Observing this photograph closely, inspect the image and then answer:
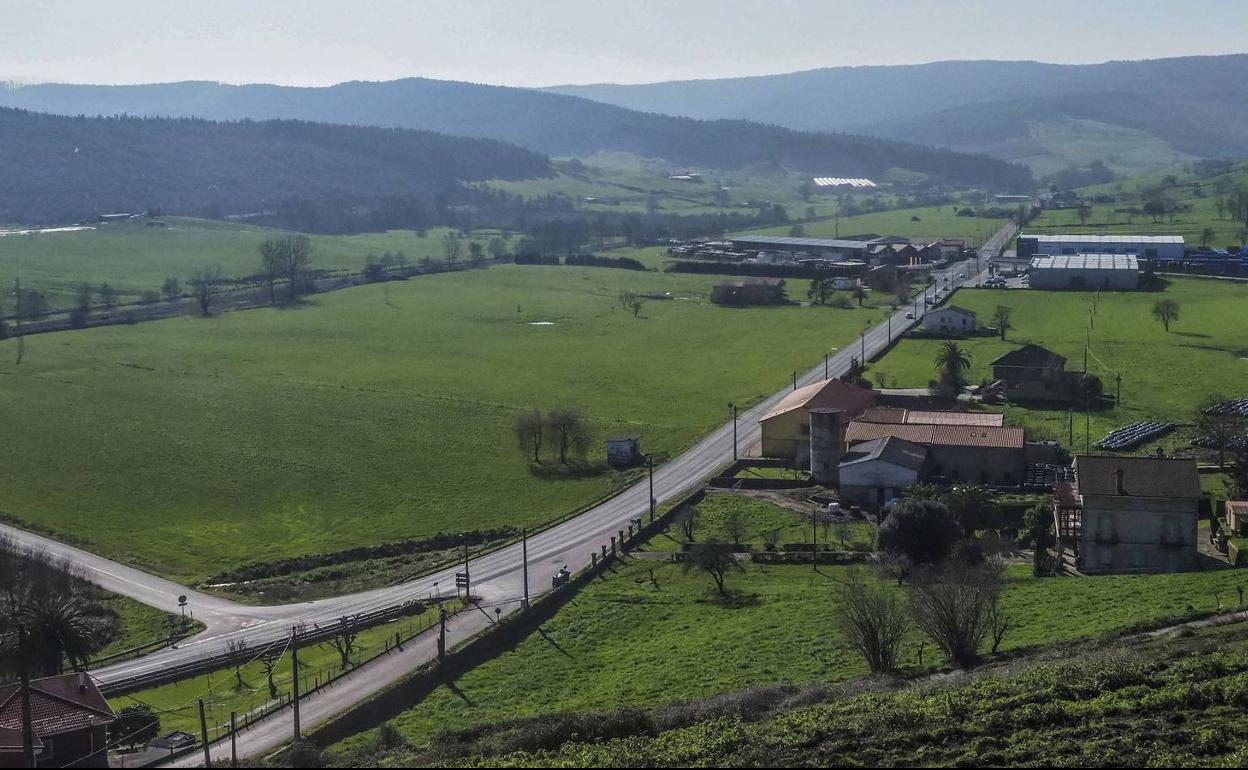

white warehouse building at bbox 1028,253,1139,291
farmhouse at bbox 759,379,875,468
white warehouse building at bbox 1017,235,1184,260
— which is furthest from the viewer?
white warehouse building at bbox 1017,235,1184,260

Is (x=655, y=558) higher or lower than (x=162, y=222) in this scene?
lower

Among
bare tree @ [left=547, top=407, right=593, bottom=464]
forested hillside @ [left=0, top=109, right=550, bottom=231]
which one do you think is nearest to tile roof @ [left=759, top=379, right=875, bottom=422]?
bare tree @ [left=547, top=407, right=593, bottom=464]

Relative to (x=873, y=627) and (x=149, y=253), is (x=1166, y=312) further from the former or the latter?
(x=149, y=253)

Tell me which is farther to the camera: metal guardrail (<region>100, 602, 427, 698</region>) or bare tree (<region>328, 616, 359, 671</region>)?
bare tree (<region>328, 616, 359, 671</region>)

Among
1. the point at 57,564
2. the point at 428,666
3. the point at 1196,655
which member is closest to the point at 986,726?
the point at 1196,655

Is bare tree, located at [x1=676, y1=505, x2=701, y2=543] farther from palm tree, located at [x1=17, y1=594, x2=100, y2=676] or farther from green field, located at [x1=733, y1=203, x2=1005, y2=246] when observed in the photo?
green field, located at [x1=733, y1=203, x2=1005, y2=246]

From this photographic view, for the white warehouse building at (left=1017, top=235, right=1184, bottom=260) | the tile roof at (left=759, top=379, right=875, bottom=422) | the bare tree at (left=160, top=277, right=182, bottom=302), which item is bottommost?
the tile roof at (left=759, top=379, right=875, bottom=422)

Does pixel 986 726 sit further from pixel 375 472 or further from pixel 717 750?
pixel 375 472
